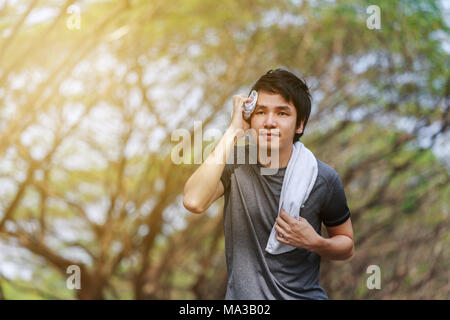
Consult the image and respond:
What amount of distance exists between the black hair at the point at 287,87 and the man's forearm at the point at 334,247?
425 mm

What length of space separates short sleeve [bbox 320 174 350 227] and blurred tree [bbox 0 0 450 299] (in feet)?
12.0

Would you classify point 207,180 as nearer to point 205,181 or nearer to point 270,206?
point 205,181

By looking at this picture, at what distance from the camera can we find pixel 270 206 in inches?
68.5

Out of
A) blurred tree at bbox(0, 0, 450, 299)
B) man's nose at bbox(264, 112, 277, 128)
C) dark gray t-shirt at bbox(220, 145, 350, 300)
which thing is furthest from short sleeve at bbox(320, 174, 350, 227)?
blurred tree at bbox(0, 0, 450, 299)

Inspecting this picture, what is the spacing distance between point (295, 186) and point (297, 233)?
0.17m

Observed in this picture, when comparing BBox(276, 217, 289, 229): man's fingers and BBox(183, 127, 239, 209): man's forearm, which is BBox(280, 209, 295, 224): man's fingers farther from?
BBox(183, 127, 239, 209): man's forearm

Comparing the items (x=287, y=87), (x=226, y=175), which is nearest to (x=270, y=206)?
(x=226, y=175)

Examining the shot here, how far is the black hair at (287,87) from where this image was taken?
5.79 feet

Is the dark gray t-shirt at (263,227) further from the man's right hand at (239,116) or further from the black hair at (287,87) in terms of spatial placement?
the black hair at (287,87)

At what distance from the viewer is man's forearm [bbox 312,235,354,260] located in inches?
64.2

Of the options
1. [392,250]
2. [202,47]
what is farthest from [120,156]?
[392,250]

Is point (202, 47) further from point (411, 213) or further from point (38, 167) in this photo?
point (411, 213)

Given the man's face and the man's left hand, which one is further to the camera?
the man's face

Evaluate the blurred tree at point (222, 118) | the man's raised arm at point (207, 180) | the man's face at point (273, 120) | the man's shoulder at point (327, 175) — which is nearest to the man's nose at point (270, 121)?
the man's face at point (273, 120)
